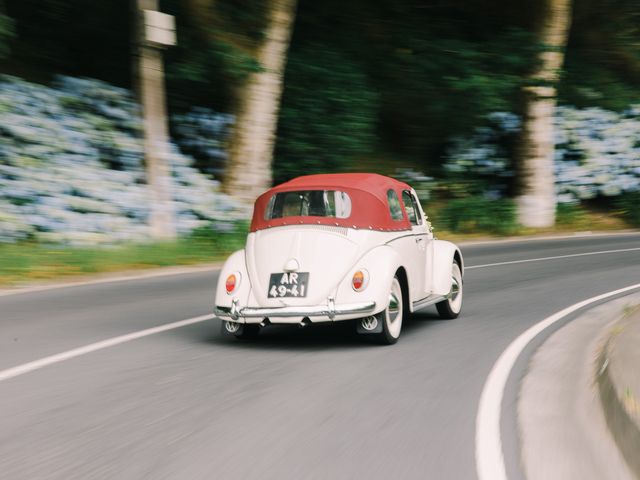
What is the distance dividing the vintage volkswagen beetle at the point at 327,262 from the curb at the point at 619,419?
7.08ft

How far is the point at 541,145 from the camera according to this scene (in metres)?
25.8

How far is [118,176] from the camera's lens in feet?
60.5

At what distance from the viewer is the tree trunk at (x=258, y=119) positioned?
2002 centimetres

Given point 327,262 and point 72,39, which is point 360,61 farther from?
point 327,262

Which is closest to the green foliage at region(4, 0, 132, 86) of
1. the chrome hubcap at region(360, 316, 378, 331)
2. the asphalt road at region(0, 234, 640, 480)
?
the asphalt road at region(0, 234, 640, 480)

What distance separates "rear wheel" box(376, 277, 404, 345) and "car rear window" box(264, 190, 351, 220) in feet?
2.70

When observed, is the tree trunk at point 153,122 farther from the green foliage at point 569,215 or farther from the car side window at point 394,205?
the green foliage at point 569,215

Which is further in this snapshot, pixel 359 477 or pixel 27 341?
pixel 27 341

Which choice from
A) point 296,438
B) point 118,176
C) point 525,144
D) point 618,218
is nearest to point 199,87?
point 118,176

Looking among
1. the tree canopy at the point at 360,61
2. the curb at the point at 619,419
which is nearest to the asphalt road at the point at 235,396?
the curb at the point at 619,419

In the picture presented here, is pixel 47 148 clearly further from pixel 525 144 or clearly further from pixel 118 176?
pixel 525 144

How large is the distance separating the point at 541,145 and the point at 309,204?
57.7 feet

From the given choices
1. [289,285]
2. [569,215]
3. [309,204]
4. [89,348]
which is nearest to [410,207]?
[309,204]

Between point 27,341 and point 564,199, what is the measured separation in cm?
2027
